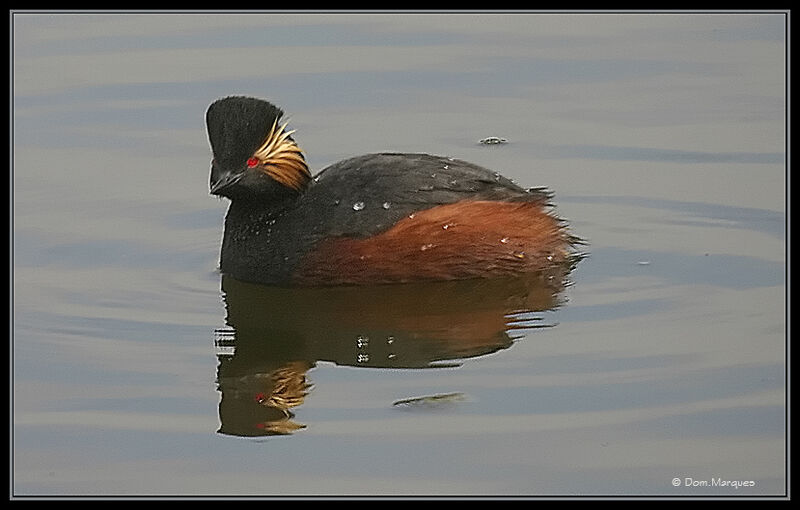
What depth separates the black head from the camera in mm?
9211

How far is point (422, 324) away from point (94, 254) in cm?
245

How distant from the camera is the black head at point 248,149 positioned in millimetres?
9211

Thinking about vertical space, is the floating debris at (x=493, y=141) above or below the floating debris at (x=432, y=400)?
above

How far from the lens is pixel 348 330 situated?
8602 mm

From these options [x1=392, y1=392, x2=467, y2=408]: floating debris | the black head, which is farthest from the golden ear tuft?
[x1=392, y1=392, x2=467, y2=408]: floating debris

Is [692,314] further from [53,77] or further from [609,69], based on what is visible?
[53,77]

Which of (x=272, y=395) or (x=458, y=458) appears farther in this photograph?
(x=272, y=395)

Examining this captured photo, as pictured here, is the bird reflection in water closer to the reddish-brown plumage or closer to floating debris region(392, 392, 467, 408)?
the reddish-brown plumage

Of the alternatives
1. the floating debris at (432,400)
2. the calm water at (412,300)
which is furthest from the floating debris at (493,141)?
the floating debris at (432,400)

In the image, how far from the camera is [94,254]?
10.0 meters

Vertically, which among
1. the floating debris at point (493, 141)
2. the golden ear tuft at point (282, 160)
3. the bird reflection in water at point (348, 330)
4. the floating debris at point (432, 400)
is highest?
the floating debris at point (493, 141)

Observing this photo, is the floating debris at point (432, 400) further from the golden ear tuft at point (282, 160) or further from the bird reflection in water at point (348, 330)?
the golden ear tuft at point (282, 160)

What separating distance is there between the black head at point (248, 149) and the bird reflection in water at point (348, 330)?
24.5 inches

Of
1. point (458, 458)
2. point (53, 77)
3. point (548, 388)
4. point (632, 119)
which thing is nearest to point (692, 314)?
point (548, 388)
